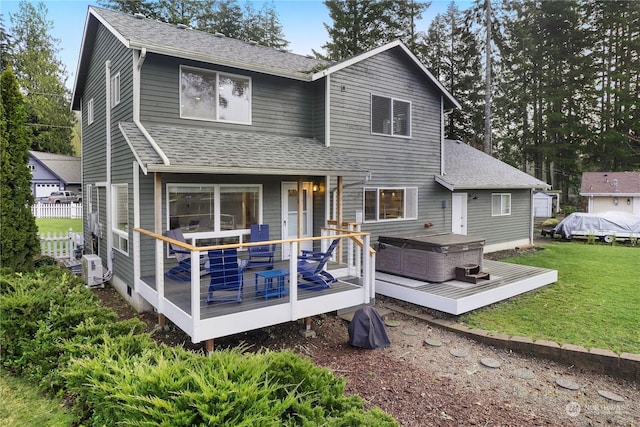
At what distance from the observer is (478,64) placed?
95.8ft

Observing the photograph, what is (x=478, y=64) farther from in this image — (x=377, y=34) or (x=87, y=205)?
(x=87, y=205)

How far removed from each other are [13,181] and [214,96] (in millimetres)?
4449

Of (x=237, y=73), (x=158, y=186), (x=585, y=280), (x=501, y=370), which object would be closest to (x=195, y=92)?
(x=237, y=73)

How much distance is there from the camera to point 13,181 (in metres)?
7.75

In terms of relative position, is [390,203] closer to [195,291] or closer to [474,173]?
[474,173]

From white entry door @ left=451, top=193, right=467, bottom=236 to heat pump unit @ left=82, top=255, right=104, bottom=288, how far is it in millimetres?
11042

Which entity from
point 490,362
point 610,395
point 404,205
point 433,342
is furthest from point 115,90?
point 610,395

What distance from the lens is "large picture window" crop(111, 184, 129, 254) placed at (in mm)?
→ 8391

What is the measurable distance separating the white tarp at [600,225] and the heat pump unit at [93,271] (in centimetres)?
1999

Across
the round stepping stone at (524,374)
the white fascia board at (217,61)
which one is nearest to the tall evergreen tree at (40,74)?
the white fascia board at (217,61)

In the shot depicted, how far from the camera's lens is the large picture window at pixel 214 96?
27.4 feet

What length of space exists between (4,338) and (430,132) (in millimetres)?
11631

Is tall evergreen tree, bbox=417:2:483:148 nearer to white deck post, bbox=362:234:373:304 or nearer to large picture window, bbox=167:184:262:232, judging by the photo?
large picture window, bbox=167:184:262:232

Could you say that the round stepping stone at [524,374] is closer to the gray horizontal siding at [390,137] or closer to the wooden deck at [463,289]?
the wooden deck at [463,289]
